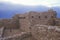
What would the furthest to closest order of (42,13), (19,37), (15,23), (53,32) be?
(15,23), (42,13), (19,37), (53,32)

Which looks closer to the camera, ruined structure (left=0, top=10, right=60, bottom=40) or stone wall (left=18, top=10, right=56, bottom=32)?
ruined structure (left=0, top=10, right=60, bottom=40)

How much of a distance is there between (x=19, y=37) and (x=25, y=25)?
4311 millimetres

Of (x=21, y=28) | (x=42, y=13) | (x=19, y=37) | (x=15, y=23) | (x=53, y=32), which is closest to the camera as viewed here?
(x=53, y=32)

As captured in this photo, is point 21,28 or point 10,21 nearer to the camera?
point 21,28

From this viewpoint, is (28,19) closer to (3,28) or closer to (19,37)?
(3,28)

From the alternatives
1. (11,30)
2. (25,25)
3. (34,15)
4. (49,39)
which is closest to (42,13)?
(34,15)

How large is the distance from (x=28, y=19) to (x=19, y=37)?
14.0 feet

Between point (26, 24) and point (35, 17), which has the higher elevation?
point (35, 17)

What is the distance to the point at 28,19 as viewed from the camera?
16.1 meters

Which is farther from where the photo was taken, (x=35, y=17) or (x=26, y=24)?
(x=26, y=24)

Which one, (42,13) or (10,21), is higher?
(42,13)

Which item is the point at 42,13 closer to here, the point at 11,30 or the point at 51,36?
the point at 11,30

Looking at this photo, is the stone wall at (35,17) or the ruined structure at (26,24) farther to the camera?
the stone wall at (35,17)

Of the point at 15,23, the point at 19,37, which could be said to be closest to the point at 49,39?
the point at 19,37
